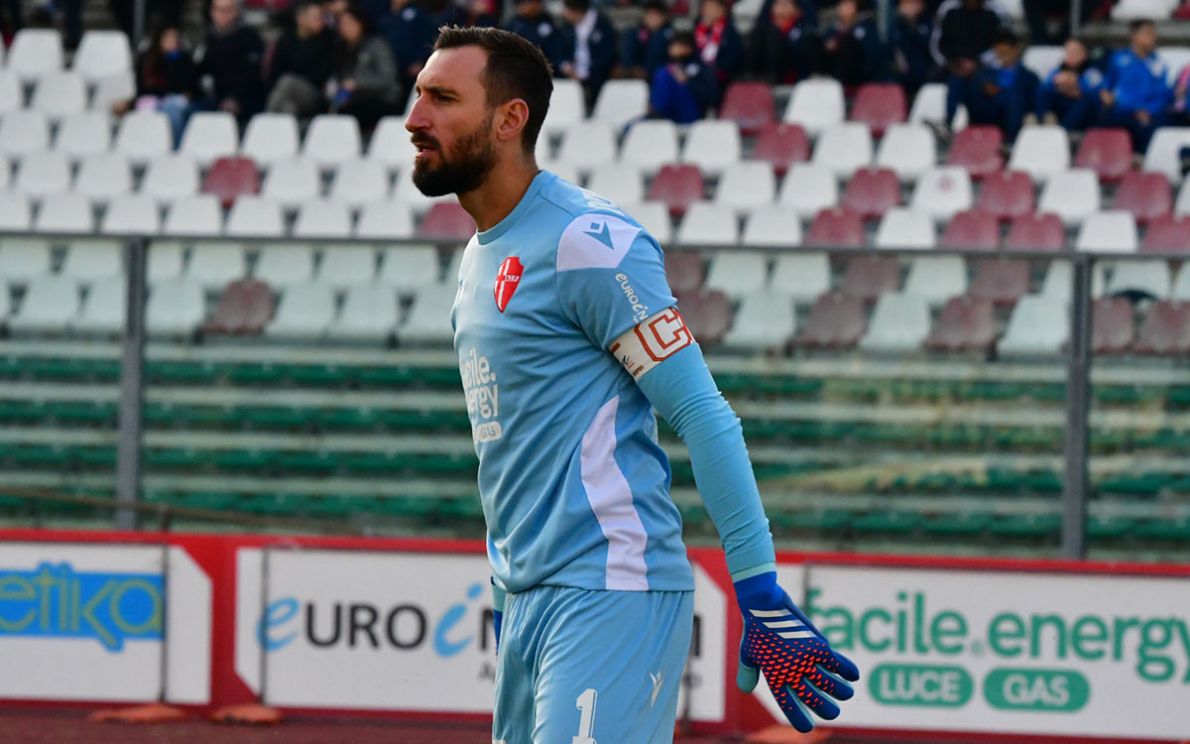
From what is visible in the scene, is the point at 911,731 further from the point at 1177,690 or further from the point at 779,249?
the point at 779,249

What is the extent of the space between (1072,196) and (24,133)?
27.9 ft

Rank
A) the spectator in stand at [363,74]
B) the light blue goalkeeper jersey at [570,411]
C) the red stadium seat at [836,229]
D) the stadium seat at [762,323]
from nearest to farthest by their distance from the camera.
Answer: the light blue goalkeeper jersey at [570,411], the stadium seat at [762,323], the red stadium seat at [836,229], the spectator in stand at [363,74]

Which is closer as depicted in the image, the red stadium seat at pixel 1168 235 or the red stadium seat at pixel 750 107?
the red stadium seat at pixel 1168 235

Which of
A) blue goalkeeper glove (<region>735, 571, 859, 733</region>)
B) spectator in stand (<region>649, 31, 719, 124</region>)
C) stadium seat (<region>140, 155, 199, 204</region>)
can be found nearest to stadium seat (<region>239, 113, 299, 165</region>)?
stadium seat (<region>140, 155, 199, 204</region>)

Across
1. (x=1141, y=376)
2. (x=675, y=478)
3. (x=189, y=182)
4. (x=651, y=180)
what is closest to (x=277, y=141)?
(x=189, y=182)

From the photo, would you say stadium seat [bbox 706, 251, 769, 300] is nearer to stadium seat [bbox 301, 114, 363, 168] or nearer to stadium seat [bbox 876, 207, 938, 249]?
stadium seat [bbox 876, 207, 938, 249]

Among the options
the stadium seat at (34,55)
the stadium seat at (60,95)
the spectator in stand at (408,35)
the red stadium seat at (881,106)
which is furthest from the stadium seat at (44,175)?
the red stadium seat at (881,106)

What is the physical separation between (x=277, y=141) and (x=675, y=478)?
7936 mm

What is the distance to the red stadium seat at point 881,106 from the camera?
50.0 feet

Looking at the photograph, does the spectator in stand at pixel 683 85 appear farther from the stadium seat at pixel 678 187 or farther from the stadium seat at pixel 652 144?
the stadium seat at pixel 678 187

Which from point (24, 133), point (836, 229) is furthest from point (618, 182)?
point (24, 133)

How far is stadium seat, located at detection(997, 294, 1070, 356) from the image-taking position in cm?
841

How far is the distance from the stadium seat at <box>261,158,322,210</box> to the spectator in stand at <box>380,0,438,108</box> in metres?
1.26

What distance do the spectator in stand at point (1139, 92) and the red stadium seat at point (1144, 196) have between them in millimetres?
838
